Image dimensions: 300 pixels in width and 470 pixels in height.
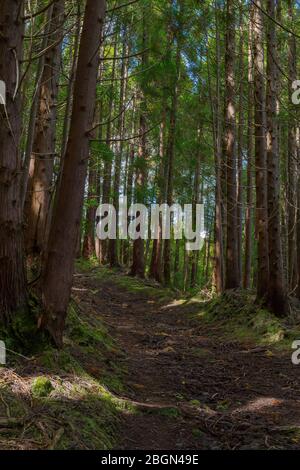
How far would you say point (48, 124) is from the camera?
6.91 metres

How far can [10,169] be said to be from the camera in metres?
4.66

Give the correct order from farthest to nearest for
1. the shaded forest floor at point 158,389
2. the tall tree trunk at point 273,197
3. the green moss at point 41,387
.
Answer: the tall tree trunk at point 273,197 → the green moss at point 41,387 → the shaded forest floor at point 158,389

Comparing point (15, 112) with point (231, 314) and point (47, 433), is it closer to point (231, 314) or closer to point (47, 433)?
point (47, 433)

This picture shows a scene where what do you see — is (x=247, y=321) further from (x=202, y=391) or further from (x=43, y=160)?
(x=43, y=160)

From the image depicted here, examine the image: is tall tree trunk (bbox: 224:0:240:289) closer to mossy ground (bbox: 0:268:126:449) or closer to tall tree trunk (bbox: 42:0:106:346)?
mossy ground (bbox: 0:268:126:449)

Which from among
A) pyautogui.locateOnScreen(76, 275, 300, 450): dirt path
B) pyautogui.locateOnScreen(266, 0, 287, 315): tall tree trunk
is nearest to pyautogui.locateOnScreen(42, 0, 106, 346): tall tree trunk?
pyautogui.locateOnScreen(76, 275, 300, 450): dirt path

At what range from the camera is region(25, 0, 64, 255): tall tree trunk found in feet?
21.3

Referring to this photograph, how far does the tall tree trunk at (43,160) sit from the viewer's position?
6.48 m

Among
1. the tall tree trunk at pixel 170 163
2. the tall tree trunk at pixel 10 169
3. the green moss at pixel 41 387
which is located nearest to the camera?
the green moss at pixel 41 387

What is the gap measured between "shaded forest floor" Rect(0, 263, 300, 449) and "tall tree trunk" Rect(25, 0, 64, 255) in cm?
117

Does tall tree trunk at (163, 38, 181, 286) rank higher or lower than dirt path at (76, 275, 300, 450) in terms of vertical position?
higher

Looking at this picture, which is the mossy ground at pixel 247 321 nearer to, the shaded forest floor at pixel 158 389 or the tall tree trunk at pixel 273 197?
the shaded forest floor at pixel 158 389


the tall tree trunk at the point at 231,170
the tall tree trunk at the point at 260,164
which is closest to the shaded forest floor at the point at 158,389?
the tall tree trunk at the point at 260,164

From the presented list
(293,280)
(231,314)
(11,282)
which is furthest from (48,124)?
(293,280)
